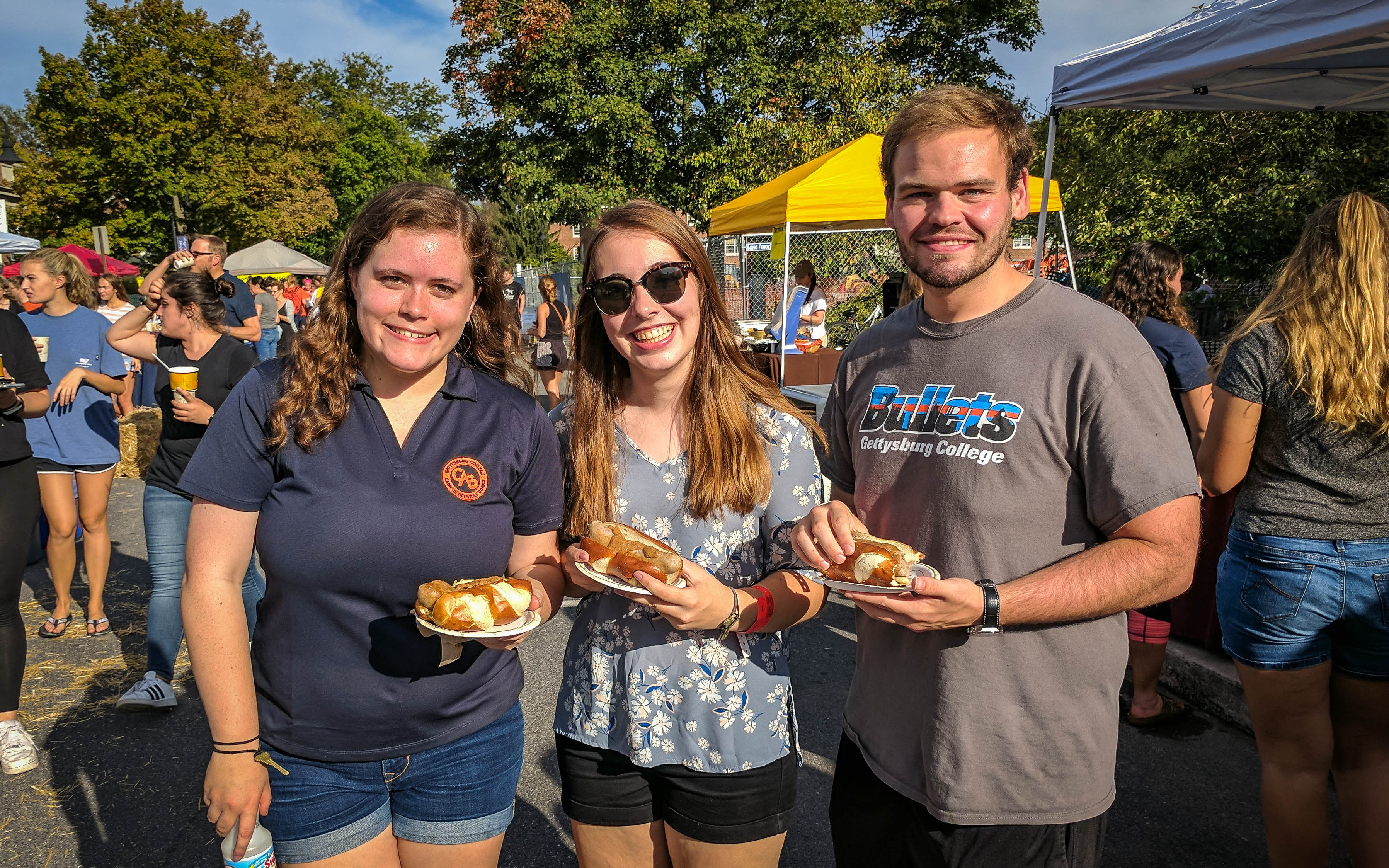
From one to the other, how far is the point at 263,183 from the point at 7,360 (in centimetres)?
3708

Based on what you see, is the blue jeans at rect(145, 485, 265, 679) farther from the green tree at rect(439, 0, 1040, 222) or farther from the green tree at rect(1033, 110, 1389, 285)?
the green tree at rect(439, 0, 1040, 222)

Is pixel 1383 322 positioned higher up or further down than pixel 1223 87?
further down

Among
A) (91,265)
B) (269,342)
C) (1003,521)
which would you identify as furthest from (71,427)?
(91,265)

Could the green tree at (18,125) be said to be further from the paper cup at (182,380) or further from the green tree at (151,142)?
the paper cup at (182,380)

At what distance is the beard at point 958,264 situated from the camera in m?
1.74

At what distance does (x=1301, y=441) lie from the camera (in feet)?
7.96

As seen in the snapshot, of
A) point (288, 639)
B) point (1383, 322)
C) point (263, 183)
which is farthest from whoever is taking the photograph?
point (263, 183)

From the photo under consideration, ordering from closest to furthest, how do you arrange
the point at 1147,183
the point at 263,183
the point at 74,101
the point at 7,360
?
the point at 7,360, the point at 1147,183, the point at 74,101, the point at 263,183

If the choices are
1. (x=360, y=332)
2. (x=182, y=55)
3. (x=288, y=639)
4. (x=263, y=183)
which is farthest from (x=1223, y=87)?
(x=182, y=55)

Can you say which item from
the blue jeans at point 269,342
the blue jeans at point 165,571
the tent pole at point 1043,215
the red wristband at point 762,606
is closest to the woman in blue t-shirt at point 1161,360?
the tent pole at point 1043,215

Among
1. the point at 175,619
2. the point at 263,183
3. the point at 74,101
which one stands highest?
Answer: the point at 74,101

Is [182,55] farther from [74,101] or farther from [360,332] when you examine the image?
[360,332]

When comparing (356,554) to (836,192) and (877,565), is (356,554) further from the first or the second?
(836,192)

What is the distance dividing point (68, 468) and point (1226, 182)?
16.9 meters
